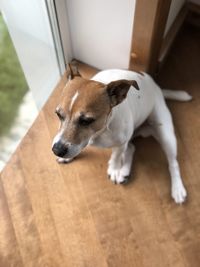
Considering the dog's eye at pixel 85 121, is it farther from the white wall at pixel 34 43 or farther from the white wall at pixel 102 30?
the white wall at pixel 34 43

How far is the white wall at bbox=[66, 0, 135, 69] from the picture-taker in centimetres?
160

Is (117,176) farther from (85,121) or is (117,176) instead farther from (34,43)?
(34,43)

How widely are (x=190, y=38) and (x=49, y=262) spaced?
1.46 metres

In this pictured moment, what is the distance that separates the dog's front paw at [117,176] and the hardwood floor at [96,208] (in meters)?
0.04

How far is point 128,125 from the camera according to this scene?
4.68ft

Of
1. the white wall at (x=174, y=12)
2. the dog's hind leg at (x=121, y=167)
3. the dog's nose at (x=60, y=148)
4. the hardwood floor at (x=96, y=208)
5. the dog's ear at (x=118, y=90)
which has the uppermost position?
the dog's ear at (x=118, y=90)

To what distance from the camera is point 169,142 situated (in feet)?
5.46

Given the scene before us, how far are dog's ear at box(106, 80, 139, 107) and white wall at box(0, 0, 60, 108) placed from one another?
27.1 inches

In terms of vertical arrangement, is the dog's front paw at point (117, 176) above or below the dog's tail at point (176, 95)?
below

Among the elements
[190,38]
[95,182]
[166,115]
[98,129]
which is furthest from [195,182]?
[190,38]

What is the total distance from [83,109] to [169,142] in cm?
60

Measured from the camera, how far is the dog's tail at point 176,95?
188cm

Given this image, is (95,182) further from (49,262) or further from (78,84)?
(78,84)

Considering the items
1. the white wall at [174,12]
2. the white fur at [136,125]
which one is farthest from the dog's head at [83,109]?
the white wall at [174,12]
